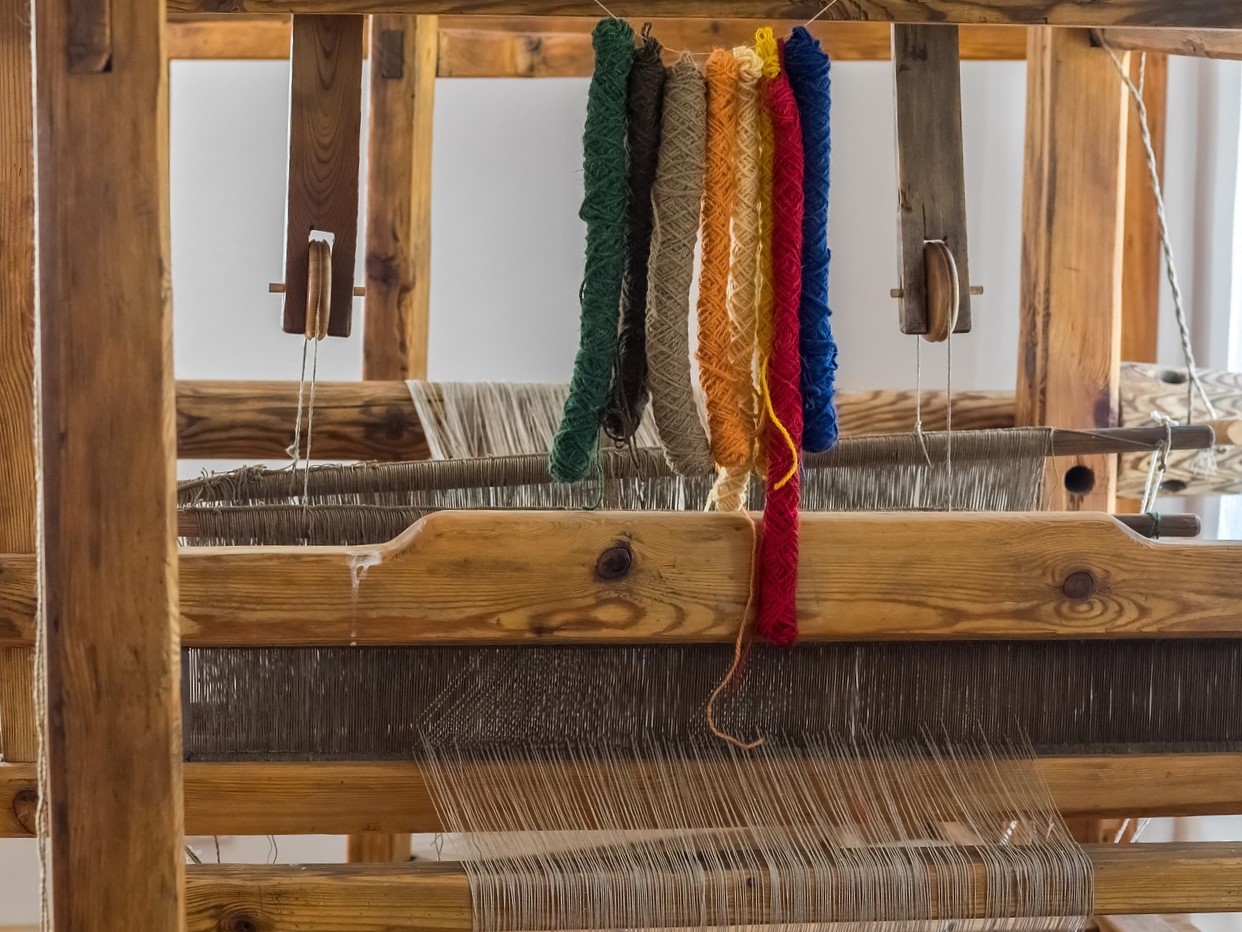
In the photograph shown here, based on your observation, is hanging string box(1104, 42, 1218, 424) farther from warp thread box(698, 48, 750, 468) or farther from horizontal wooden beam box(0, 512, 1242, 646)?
warp thread box(698, 48, 750, 468)

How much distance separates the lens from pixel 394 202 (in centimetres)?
293

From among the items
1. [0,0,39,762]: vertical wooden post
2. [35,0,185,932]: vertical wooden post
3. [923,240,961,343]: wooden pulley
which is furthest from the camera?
[0,0,39,762]: vertical wooden post

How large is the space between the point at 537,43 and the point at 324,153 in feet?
6.01

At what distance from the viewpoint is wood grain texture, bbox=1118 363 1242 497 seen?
269cm

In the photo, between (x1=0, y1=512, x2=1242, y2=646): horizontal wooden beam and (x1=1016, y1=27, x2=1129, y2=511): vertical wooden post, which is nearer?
(x1=0, y1=512, x2=1242, y2=646): horizontal wooden beam

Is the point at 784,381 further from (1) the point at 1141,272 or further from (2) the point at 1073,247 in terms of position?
(1) the point at 1141,272

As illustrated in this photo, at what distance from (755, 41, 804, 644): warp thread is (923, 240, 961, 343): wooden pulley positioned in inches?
13.8

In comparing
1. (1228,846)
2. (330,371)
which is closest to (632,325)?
(1228,846)

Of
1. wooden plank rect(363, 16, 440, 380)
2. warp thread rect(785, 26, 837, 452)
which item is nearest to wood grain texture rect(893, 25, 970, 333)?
warp thread rect(785, 26, 837, 452)

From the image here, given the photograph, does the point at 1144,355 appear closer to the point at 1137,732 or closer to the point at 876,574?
the point at 1137,732

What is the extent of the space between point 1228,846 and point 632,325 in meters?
0.89

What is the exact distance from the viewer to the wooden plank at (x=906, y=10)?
4.67ft

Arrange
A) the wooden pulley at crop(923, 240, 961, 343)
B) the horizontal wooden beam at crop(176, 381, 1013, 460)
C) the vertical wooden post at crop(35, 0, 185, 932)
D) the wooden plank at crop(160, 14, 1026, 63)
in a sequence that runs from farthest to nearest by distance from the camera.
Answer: the wooden plank at crop(160, 14, 1026, 63)
the horizontal wooden beam at crop(176, 381, 1013, 460)
the wooden pulley at crop(923, 240, 961, 343)
the vertical wooden post at crop(35, 0, 185, 932)

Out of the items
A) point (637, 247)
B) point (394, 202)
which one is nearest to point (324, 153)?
point (637, 247)
